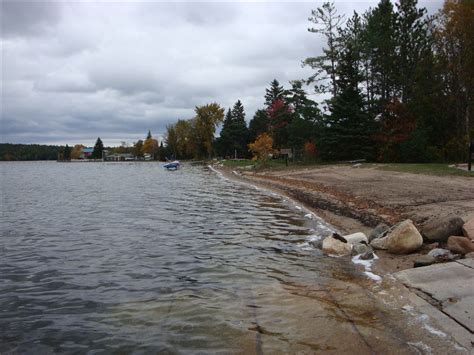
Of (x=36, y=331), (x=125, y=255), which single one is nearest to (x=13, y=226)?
(x=125, y=255)

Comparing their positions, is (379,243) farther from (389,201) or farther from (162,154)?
(162,154)

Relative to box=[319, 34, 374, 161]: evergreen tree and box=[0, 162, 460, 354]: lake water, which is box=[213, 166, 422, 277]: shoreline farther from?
box=[319, 34, 374, 161]: evergreen tree

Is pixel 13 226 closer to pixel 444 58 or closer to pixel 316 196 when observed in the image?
pixel 316 196

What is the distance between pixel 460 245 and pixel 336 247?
2.56m

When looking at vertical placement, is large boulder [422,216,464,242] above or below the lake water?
above

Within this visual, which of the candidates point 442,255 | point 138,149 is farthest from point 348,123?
point 138,149

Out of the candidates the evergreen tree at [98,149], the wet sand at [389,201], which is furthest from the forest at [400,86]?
the evergreen tree at [98,149]

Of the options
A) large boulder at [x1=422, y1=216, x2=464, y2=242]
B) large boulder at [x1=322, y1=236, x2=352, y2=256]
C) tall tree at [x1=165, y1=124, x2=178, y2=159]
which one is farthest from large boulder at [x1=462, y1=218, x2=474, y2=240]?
tall tree at [x1=165, y1=124, x2=178, y2=159]

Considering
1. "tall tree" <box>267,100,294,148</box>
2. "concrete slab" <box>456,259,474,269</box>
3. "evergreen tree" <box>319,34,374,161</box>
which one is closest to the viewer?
"concrete slab" <box>456,259,474,269</box>

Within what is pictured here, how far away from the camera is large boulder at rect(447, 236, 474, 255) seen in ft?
23.2

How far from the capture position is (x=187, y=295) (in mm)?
6422

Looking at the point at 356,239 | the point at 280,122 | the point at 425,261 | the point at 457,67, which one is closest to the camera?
the point at 425,261

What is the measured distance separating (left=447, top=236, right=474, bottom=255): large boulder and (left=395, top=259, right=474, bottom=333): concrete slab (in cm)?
69

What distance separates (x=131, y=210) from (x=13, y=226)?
4.98 m
